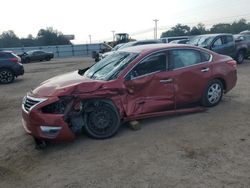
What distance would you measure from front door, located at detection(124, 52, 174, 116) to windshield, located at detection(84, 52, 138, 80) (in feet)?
0.82

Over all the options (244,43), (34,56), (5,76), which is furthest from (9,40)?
(244,43)

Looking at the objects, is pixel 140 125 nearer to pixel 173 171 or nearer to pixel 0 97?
pixel 173 171

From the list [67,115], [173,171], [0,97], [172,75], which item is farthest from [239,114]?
[0,97]

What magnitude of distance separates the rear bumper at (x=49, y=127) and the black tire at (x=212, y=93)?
10.8 ft

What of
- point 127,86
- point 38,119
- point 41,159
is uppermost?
point 127,86

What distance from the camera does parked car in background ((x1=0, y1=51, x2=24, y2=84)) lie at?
14.8m

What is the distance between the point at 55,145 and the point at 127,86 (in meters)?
1.68

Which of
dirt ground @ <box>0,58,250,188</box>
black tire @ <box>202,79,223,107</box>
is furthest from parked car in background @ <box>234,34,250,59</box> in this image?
dirt ground @ <box>0,58,250,188</box>

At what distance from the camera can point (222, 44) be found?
50.9 ft

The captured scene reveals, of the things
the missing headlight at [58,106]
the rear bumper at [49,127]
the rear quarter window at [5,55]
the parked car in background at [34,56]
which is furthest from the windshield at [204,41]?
the parked car in background at [34,56]

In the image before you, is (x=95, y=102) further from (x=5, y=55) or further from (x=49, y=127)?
(x=5, y=55)

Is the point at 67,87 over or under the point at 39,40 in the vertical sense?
under

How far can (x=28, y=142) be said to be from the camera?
19.2ft

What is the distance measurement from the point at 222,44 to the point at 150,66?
1028cm
